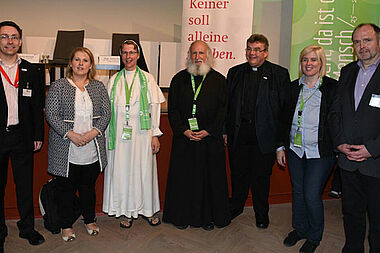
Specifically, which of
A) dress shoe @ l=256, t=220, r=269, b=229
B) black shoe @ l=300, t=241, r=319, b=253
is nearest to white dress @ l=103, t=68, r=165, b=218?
dress shoe @ l=256, t=220, r=269, b=229

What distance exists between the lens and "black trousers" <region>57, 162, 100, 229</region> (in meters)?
2.88

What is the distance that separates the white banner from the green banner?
Result: 2.42 ft

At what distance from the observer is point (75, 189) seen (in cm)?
299

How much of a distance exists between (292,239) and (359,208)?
75cm

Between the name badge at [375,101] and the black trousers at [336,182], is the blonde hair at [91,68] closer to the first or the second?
the name badge at [375,101]

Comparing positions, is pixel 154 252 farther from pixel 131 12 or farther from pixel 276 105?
pixel 131 12

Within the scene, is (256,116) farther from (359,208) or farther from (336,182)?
(336,182)

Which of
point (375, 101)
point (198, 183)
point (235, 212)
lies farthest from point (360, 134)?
point (235, 212)

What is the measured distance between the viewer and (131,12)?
691 centimetres

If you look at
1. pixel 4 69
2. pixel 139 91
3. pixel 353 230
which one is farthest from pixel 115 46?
pixel 353 230

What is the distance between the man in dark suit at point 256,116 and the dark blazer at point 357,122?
2.17ft

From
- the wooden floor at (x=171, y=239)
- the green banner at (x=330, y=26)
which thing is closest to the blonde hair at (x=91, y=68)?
the wooden floor at (x=171, y=239)

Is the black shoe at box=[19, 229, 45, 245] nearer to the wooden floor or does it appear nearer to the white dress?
the wooden floor

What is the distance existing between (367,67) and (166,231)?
2102 mm
